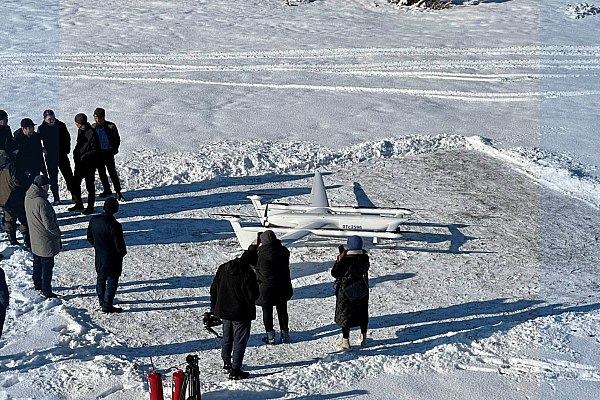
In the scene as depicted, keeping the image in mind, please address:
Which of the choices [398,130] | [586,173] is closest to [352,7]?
[398,130]

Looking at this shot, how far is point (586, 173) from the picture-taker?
605 inches

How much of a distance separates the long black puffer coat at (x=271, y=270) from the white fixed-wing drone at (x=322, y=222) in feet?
6.93

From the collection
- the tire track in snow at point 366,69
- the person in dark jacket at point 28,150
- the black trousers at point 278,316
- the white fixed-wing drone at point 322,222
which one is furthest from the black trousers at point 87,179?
the tire track in snow at point 366,69

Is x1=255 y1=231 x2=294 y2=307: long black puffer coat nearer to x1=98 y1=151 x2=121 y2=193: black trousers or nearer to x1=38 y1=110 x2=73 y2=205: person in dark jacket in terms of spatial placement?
x1=98 y1=151 x2=121 y2=193: black trousers

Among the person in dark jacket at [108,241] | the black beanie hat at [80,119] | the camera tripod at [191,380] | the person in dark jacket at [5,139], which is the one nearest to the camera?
the camera tripod at [191,380]

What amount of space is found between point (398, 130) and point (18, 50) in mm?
13170

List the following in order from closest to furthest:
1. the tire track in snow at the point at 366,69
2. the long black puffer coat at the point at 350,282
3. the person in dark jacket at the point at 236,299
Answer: the person in dark jacket at the point at 236,299, the long black puffer coat at the point at 350,282, the tire track in snow at the point at 366,69

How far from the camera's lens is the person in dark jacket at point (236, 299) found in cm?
866

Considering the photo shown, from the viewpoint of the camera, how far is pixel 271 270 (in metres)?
9.52

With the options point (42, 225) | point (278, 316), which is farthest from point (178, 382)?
point (42, 225)

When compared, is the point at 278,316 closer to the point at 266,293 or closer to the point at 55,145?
the point at 266,293

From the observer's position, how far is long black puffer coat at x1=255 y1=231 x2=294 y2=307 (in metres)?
9.48

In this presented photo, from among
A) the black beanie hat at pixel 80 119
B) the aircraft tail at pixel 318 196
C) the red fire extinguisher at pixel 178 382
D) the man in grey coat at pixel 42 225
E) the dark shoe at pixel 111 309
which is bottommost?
the dark shoe at pixel 111 309

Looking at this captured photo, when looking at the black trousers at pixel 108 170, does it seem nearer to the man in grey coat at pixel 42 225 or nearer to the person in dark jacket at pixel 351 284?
the man in grey coat at pixel 42 225
